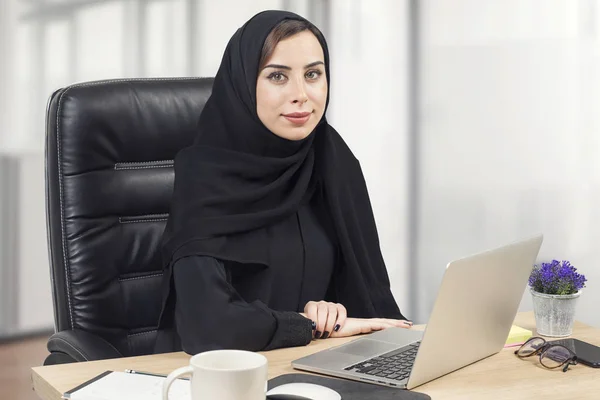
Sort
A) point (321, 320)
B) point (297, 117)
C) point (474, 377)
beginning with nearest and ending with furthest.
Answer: point (474, 377) < point (321, 320) < point (297, 117)

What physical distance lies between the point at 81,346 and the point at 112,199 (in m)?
0.33

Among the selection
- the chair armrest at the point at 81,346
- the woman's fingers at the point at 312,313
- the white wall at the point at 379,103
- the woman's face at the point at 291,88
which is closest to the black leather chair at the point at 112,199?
the chair armrest at the point at 81,346

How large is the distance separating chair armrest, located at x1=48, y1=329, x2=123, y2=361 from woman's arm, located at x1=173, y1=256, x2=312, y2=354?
0.18m

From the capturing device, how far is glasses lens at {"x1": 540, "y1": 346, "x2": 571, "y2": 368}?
129 cm

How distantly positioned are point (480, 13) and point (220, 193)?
195cm

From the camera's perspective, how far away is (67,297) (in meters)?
1.72

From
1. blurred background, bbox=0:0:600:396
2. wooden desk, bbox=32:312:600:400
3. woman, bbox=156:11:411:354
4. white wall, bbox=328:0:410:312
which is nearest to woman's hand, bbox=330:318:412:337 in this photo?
woman, bbox=156:11:411:354

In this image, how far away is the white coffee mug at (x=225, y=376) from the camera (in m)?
0.89

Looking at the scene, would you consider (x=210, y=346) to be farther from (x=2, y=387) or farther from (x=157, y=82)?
(x=2, y=387)

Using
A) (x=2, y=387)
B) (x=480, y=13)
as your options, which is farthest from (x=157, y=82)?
(x=480, y=13)

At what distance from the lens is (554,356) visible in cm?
130

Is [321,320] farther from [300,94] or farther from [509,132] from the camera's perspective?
[509,132]

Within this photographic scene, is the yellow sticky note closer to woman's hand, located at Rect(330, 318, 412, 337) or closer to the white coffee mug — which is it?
woman's hand, located at Rect(330, 318, 412, 337)

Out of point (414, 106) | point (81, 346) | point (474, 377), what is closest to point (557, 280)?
point (474, 377)
